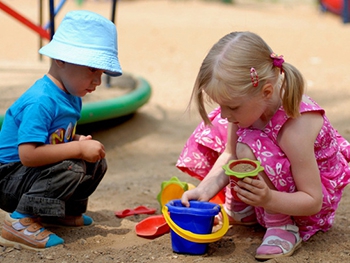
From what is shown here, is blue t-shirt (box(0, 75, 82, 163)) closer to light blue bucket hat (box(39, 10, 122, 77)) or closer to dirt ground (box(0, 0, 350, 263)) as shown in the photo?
light blue bucket hat (box(39, 10, 122, 77))

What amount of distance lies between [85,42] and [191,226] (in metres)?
0.76

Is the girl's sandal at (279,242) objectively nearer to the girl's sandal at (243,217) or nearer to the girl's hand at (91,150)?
the girl's sandal at (243,217)

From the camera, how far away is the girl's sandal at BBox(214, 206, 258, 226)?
2328 millimetres

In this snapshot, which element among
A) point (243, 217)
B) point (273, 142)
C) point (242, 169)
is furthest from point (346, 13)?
point (242, 169)

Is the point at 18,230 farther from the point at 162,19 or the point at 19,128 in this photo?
the point at 162,19

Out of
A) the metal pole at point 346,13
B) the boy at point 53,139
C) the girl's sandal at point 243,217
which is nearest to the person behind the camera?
the boy at point 53,139

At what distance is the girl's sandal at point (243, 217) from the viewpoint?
2.33 metres

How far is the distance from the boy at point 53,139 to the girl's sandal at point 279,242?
674mm

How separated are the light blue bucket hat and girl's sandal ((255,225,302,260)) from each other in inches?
32.4

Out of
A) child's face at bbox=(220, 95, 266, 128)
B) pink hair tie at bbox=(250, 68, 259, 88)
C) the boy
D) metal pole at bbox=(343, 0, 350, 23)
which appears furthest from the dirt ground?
pink hair tie at bbox=(250, 68, 259, 88)

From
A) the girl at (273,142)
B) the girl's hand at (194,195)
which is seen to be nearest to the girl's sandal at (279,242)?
the girl at (273,142)

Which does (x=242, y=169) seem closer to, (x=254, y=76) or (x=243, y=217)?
(x=254, y=76)

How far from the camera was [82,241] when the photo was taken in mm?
2209

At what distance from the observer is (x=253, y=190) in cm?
186
